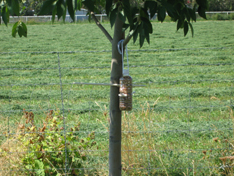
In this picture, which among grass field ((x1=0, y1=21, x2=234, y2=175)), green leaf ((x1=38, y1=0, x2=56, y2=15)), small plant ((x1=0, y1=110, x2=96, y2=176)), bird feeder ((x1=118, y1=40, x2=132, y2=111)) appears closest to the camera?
green leaf ((x1=38, y1=0, x2=56, y2=15))

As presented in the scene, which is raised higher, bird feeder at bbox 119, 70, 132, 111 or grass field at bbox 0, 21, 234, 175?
bird feeder at bbox 119, 70, 132, 111

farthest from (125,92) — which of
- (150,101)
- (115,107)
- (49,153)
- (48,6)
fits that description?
(150,101)


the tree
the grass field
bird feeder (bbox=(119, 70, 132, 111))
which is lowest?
the grass field

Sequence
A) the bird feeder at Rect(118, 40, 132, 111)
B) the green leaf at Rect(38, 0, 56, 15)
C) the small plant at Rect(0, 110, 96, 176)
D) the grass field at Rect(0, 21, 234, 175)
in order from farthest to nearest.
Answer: the grass field at Rect(0, 21, 234, 175) → the small plant at Rect(0, 110, 96, 176) → the bird feeder at Rect(118, 40, 132, 111) → the green leaf at Rect(38, 0, 56, 15)

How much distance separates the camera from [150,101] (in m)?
5.53

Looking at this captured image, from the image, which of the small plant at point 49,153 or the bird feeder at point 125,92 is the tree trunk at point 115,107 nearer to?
the bird feeder at point 125,92

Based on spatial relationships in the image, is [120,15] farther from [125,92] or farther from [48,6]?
[125,92]

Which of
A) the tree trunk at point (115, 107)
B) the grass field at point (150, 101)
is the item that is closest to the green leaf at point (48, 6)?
the tree trunk at point (115, 107)

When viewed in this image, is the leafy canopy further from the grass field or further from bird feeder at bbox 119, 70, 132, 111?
the grass field

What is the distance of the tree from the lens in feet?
5.22

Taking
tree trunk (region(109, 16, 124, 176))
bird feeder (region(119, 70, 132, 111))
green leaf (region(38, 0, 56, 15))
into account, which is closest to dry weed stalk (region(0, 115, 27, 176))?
tree trunk (region(109, 16, 124, 176))

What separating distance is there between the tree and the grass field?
0.56 meters

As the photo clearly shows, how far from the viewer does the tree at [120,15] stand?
159 centimetres

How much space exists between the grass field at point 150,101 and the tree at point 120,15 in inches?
21.9
